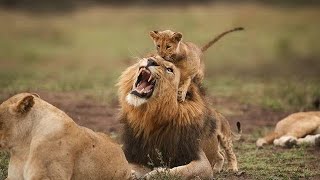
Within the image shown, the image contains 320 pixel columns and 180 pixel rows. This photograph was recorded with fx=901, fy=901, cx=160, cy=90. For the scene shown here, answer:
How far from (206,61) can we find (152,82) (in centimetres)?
1399

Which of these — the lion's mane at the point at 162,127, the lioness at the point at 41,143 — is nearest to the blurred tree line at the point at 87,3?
the lion's mane at the point at 162,127

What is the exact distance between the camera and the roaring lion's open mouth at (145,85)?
6551 millimetres

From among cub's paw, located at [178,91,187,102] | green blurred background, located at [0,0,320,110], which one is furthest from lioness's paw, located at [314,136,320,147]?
green blurred background, located at [0,0,320,110]

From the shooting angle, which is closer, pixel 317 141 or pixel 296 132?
pixel 317 141

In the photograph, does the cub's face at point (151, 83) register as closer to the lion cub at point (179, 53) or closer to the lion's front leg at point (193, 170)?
the lion's front leg at point (193, 170)

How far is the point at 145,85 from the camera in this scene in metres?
6.59

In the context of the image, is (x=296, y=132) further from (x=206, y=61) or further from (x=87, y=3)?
(x=87, y=3)

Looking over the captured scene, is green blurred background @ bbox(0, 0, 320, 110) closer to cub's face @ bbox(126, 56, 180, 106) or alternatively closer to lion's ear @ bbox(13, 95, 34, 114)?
cub's face @ bbox(126, 56, 180, 106)

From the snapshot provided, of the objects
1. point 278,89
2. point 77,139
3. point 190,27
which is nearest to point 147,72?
point 77,139

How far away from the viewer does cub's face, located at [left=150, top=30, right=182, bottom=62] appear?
25.3ft

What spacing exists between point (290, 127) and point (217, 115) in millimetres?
1593

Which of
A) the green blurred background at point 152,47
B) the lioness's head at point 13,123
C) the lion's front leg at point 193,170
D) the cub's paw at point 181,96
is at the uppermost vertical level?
the lioness's head at point 13,123

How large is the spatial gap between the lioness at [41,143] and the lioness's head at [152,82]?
907mm

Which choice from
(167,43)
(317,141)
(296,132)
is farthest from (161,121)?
(296,132)
